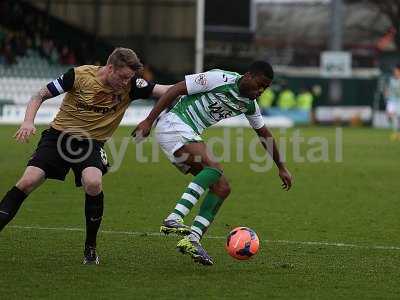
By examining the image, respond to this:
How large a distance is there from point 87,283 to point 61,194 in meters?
7.27

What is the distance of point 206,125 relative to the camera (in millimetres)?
9617

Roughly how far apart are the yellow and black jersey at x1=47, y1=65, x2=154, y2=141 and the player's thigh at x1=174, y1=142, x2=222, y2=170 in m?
0.59

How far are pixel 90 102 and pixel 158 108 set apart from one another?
584mm

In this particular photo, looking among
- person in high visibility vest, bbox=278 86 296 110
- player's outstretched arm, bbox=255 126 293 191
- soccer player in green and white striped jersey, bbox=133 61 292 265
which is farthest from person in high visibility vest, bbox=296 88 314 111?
soccer player in green and white striped jersey, bbox=133 61 292 265

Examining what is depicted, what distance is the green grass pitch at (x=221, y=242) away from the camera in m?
8.06

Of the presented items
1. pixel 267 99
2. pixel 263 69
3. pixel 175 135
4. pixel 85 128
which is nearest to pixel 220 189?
pixel 175 135

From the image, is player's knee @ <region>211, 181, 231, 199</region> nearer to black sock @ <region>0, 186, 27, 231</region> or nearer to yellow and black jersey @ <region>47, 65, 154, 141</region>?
yellow and black jersey @ <region>47, 65, 154, 141</region>

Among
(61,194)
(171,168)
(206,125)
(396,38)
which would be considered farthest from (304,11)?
(206,125)

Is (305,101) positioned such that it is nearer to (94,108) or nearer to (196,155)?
(196,155)

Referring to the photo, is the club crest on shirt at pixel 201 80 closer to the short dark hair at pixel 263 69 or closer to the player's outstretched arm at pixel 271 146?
the short dark hair at pixel 263 69

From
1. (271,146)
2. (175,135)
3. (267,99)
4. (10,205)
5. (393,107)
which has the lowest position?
(267,99)

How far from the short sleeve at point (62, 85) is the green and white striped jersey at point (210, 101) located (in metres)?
1.02

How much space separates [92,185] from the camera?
885 centimetres

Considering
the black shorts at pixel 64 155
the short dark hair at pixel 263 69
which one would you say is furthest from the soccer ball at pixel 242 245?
the short dark hair at pixel 263 69
